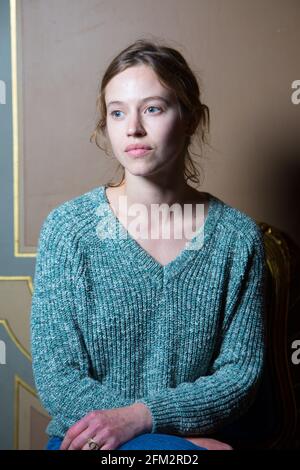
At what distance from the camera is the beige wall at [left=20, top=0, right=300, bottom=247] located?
1315 millimetres

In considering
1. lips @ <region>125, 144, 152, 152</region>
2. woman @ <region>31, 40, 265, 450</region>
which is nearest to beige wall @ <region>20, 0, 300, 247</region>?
woman @ <region>31, 40, 265, 450</region>

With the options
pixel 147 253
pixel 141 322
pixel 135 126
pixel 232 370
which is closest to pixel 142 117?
pixel 135 126

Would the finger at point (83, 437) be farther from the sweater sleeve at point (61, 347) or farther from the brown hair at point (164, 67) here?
the brown hair at point (164, 67)

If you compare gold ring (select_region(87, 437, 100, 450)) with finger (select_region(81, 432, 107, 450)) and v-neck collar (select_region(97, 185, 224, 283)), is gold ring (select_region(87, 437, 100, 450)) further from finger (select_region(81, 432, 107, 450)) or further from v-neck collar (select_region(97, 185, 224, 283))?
v-neck collar (select_region(97, 185, 224, 283))

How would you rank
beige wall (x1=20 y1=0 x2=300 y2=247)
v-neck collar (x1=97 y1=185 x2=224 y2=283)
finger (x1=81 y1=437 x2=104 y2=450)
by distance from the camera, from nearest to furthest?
Result: finger (x1=81 y1=437 x2=104 y2=450)
v-neck collar (x1=97 y1=185 x2=224 y2=283)
beige wall (x1=20 y1=0 x2=300 y2=247)

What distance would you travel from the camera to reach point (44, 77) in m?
1.33

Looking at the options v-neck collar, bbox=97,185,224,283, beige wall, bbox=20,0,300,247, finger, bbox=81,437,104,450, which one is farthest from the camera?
beige wall, bbox=20,0,300,247

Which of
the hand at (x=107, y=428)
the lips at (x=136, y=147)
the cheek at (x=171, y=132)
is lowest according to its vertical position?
the hand at (x=107, y=428)

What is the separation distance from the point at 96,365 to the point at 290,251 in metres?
0.52

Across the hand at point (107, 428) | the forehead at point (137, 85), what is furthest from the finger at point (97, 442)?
the forehead at point (137, 85)

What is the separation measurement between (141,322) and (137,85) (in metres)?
0.37

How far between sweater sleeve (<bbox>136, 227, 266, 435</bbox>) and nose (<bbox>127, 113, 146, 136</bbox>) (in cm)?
25

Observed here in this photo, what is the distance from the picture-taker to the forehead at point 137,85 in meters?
0.94

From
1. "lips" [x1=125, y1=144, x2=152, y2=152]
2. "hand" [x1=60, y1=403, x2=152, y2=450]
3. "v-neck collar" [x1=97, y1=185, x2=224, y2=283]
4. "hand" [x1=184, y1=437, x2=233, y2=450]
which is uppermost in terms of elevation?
"lips" [x1=125, y1=144, x2=152, y2=152]
